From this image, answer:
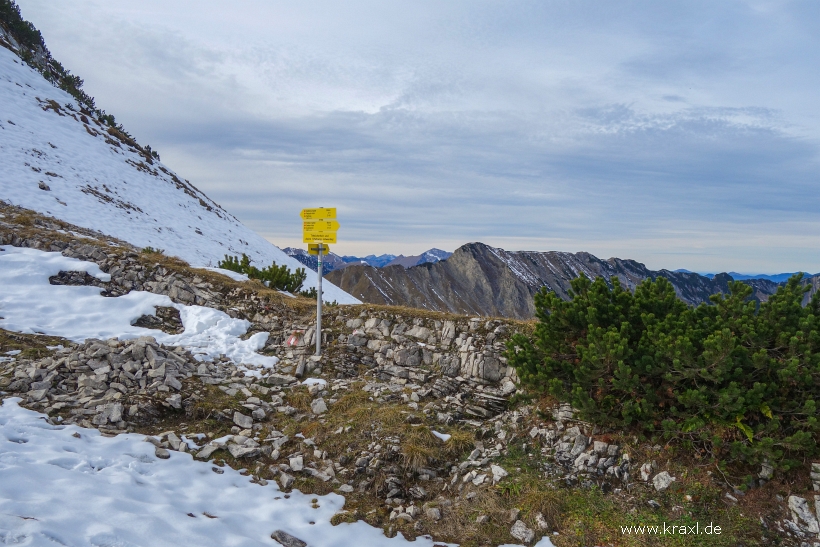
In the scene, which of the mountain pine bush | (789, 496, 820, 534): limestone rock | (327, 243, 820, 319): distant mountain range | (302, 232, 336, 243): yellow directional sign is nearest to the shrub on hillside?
(302, 232, 336, 243): yellow directional sign

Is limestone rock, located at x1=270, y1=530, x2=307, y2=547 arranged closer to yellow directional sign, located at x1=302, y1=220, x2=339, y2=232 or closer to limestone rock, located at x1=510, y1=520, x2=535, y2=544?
limestone rock, located at x1=510, y1=520, x2=535, y2=544

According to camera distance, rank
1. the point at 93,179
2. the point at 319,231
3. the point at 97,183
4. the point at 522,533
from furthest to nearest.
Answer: the point at 93,179 → the point at 97,183 → the point at 319,231 → the point at 522,533

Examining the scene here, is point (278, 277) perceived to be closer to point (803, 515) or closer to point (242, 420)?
point (242, 420)

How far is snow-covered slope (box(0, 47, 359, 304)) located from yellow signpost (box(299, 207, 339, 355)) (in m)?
13.2

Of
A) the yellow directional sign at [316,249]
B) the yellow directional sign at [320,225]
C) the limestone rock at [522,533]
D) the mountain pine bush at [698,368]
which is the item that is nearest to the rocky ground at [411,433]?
the limestone rock at [522,533]

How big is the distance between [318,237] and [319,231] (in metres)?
0.15

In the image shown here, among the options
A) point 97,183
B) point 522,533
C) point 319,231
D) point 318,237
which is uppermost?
point 97,183

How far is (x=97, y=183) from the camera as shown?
27.1 m

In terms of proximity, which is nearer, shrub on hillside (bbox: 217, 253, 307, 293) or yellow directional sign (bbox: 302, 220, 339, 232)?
yellow directional sign (bbox: 302, 220, 339, 232)

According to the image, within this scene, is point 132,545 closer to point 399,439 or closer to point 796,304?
point 399,439

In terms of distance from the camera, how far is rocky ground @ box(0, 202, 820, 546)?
229 inches

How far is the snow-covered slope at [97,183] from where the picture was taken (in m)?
22.6

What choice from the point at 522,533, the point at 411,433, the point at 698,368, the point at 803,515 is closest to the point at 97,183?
the point at 411,433

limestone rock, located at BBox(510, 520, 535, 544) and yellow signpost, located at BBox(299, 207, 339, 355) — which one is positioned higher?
yellow signpost, located at BBox(299, 207, 339, 355)
